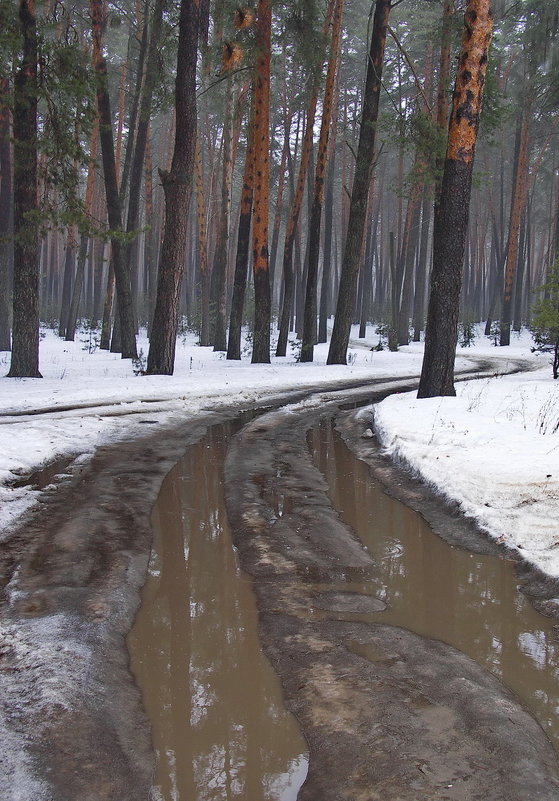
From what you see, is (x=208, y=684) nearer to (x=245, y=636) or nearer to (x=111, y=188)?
(x=245, y=636)

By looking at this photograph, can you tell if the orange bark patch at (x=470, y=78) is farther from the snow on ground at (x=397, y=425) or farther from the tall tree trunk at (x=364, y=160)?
the tall tree trunk at (x=364, y=160)

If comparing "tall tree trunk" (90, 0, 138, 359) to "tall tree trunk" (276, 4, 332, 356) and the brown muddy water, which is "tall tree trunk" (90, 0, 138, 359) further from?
the brown muddy water

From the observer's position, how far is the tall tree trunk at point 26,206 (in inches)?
493

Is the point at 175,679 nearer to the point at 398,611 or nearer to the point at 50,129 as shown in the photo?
the point at 398,611

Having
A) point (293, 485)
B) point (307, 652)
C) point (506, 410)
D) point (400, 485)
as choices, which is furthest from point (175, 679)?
point (506, 410)

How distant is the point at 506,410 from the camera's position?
965cm

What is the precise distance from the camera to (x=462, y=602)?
12.5 ft

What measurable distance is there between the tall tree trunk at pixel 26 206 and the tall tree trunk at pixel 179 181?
8.97 feet

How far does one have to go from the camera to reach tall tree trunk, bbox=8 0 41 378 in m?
12.5

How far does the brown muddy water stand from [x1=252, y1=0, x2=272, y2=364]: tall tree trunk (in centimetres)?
1418

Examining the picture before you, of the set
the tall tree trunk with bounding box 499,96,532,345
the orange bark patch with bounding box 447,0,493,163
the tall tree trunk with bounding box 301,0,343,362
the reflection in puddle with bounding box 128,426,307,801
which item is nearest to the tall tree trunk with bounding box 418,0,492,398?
the orange bark patch with bounding box 447,0,493,163

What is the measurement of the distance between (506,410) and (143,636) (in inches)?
307

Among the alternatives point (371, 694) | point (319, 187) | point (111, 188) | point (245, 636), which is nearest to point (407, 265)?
point (319, 187)

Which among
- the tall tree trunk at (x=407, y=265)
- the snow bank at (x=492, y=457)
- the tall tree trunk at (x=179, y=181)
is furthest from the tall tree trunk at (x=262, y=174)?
the tall tree trunk at (x=407, y=265)
